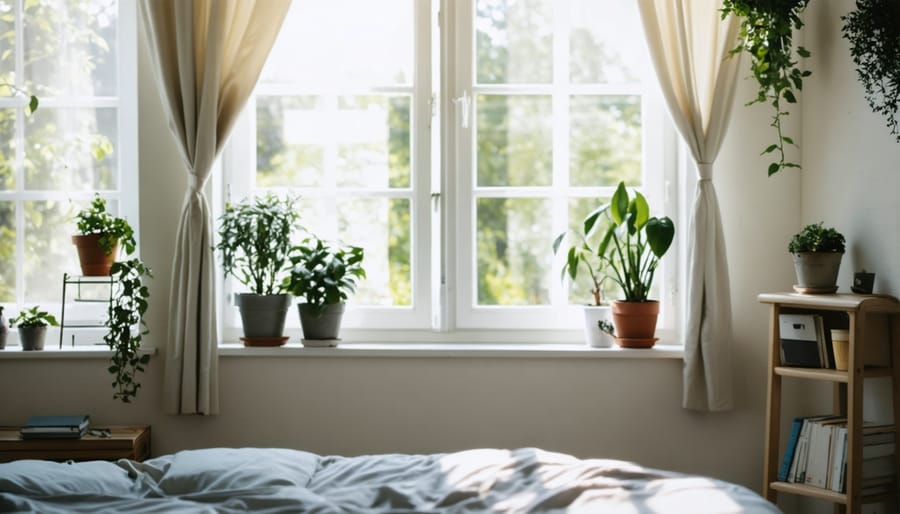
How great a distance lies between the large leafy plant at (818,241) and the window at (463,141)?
71cm

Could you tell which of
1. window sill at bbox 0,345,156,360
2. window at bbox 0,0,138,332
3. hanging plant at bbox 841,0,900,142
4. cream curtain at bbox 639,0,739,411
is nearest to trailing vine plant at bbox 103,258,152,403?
window sill at bbox 0,345,156,360

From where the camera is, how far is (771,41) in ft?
10.7

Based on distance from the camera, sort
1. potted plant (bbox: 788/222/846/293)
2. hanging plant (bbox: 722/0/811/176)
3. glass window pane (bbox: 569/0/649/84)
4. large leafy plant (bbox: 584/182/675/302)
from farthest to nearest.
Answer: glass window pane (bbox: 569/0/649/84), large leafy plant (bbox: 584/182/675/302), hanging plant (bbox: 722/0/811/176), potted plant (bbox: 788/222/846/293)

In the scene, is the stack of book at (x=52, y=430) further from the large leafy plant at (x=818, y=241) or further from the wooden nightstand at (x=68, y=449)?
the large leafy plant at (x=818, y=241)

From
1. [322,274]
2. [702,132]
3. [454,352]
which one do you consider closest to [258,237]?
[322,274]

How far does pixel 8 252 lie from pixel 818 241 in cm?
304

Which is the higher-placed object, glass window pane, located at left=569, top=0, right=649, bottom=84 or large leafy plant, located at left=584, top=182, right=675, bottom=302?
glass window pane, located at left=569, top=0, right=649, bottom=84

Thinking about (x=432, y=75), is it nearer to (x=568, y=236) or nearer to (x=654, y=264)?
(x=568, y=236)

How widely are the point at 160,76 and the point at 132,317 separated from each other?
0.89 metres

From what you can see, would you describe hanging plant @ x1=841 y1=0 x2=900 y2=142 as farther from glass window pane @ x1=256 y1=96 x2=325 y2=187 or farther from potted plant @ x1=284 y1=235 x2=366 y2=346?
glass window pane @ x1=256 y1=96 x2=325 y2=187

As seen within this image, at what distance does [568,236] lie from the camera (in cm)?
386

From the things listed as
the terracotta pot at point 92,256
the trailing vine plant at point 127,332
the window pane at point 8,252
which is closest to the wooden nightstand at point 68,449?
the trailing vine plant at point 127,332

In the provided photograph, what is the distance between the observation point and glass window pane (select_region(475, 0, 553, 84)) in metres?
3.84

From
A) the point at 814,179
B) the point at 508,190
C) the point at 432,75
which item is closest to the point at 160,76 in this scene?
the point at 432,75
